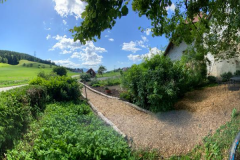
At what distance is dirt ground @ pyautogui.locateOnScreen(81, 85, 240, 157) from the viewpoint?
3.66 meters

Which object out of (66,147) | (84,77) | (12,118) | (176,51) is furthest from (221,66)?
(84,77)

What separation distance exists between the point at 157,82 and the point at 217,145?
2.73m

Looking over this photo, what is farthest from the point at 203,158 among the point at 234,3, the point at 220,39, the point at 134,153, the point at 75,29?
the point at 220,39

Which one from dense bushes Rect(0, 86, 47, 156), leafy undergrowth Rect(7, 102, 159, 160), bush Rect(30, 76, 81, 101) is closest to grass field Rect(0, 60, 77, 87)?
bush Rect(30, 76, 81, 101)

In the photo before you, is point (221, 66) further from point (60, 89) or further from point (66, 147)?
point (66, 147)

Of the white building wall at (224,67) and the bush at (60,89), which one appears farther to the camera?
the white building wall at (224,67)

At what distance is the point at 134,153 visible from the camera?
325 centimetres

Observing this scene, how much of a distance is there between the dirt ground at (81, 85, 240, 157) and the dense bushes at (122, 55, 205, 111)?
448mm

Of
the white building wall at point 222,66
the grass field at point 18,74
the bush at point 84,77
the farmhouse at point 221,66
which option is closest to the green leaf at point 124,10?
the farmhouse at point 221,66

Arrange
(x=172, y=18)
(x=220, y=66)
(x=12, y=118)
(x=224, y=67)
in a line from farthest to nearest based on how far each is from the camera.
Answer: (x=220, y=66)
(x=224, y=67)
(x=172, y=18)
(x=12, y=118)

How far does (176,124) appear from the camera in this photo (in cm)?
454

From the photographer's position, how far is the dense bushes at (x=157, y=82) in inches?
209

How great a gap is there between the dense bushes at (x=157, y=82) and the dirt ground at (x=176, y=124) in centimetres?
45

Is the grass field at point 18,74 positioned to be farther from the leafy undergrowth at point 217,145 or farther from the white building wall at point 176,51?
the white building wall at point 176,51
